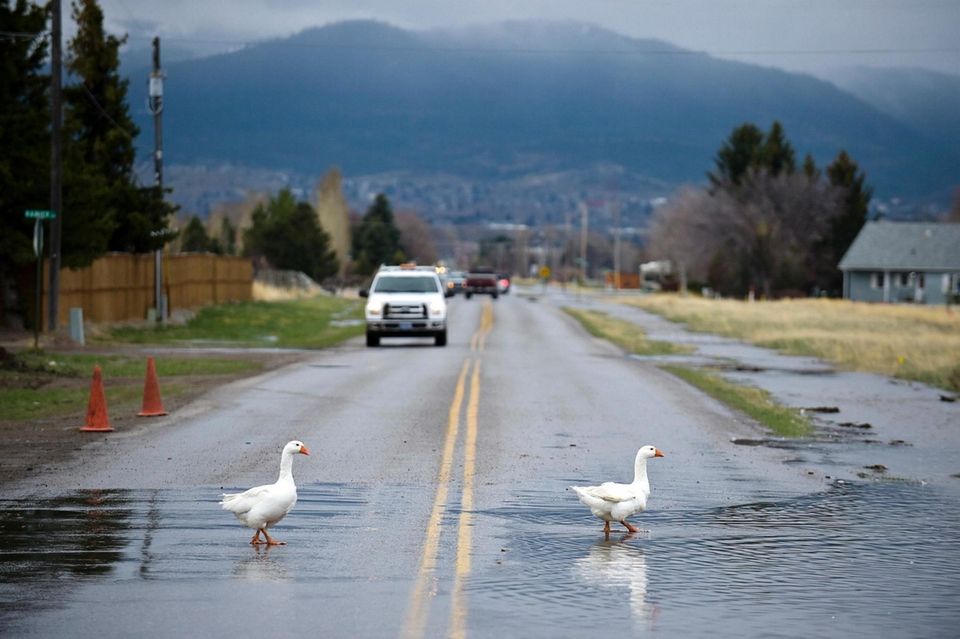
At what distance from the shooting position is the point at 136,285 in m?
47.2

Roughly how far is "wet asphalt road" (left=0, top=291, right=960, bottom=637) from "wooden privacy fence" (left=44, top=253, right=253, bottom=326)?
20.5 metres

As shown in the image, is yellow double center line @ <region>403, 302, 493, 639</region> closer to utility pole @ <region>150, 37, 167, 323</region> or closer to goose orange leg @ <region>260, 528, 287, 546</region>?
goose orange leg @ <region>260, 528, 287, 546</region>

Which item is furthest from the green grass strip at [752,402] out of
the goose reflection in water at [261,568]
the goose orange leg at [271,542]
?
the goose reflection in water at [261,568]

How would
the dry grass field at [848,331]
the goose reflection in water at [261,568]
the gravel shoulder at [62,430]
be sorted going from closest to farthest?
the goose reflection in water at [261,568]
the gravel shoulder at [62,430]
the dry grass field at [848,331]

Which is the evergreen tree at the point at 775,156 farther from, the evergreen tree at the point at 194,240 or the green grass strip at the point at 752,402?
the green grass strip at the point at 752,402

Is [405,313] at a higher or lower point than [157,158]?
lower

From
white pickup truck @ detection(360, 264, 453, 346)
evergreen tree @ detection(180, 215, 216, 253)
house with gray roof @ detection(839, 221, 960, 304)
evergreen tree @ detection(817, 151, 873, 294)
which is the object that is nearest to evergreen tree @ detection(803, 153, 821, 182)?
evergreen tree @ detection(817, 151, 873, 294)

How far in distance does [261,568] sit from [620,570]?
2.45 m

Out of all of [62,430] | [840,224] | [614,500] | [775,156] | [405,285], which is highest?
[775,156]

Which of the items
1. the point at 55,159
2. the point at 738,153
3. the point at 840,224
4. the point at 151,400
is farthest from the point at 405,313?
the point at 738,153

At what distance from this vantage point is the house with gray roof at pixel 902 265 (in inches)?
4082

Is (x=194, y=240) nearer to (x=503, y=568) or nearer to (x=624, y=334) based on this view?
(x=624, y=334)

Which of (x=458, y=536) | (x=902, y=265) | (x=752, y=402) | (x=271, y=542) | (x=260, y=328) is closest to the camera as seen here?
(x=271, y=542)

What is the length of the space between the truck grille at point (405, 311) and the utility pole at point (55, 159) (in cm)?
845
